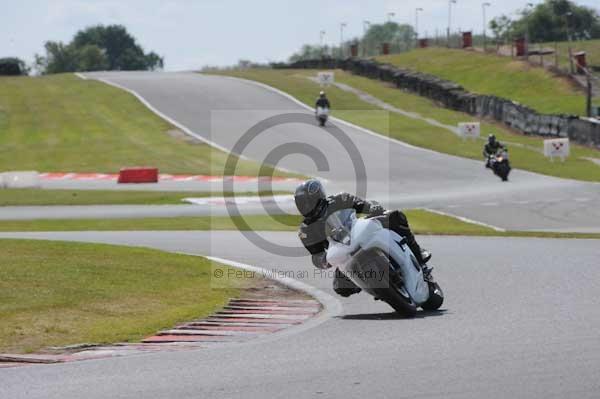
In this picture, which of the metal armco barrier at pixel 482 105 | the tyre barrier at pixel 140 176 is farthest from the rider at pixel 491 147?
the tyre barrier at pixel 140 176

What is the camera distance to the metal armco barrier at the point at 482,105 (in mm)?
48747

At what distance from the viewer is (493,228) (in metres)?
26.6

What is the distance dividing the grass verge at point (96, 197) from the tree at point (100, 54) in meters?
131

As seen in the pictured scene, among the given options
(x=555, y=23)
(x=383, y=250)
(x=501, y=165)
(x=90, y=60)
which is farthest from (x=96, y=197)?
(x=90, y=60)

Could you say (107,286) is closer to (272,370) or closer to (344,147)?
(272,370)

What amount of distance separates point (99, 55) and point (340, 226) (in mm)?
162827

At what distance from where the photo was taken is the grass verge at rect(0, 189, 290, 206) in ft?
111

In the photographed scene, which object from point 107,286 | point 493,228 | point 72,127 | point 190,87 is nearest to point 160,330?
point 107,286

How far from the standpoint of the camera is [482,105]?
5897 centimetres

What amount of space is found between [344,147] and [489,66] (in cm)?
2854

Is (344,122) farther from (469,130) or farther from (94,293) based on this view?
(94,293)

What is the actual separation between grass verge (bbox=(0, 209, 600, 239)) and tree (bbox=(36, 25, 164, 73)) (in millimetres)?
140234

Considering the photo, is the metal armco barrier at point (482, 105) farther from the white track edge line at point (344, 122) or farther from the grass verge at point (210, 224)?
the grass verge at point (210, 224)

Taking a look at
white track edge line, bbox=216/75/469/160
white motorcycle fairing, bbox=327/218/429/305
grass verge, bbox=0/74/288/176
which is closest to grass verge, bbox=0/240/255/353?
white motorcycle fairing, bbox=327/218/429/305
